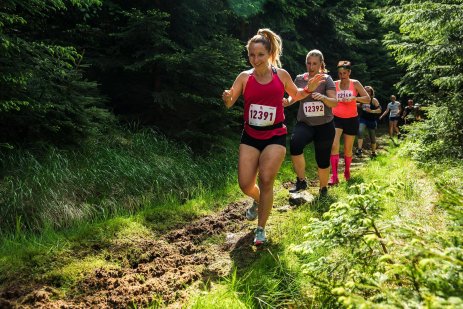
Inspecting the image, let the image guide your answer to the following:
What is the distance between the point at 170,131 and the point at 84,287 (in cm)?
548

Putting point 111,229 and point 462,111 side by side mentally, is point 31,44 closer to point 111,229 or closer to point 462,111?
point 111,229

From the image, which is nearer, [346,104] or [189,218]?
[189,218]

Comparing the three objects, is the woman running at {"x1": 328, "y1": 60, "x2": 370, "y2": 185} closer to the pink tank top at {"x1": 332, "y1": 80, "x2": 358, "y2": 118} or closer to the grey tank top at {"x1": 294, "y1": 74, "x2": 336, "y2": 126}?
the pink tank top at {"x1": 332, "y1": 80, "x2": 358, "y2": 118}

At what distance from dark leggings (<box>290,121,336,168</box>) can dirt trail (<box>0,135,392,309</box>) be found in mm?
1532

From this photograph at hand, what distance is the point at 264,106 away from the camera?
4039mm

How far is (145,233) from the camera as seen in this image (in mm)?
4418

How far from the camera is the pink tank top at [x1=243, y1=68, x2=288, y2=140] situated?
4.04 meters

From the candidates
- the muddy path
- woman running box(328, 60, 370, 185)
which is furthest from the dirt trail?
woman running box(328, 60, 370, 185)

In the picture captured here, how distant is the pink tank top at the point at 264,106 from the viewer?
4.04 m

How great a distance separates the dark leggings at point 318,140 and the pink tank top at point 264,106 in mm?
1614

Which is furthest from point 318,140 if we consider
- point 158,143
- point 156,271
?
point 158,143

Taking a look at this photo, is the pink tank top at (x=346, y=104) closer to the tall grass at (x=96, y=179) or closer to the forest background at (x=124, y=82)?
the forest background at (x=124, y=82)

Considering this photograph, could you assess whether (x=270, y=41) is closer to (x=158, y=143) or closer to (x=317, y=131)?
(x=317, y=131)

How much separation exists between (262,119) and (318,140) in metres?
1.95
